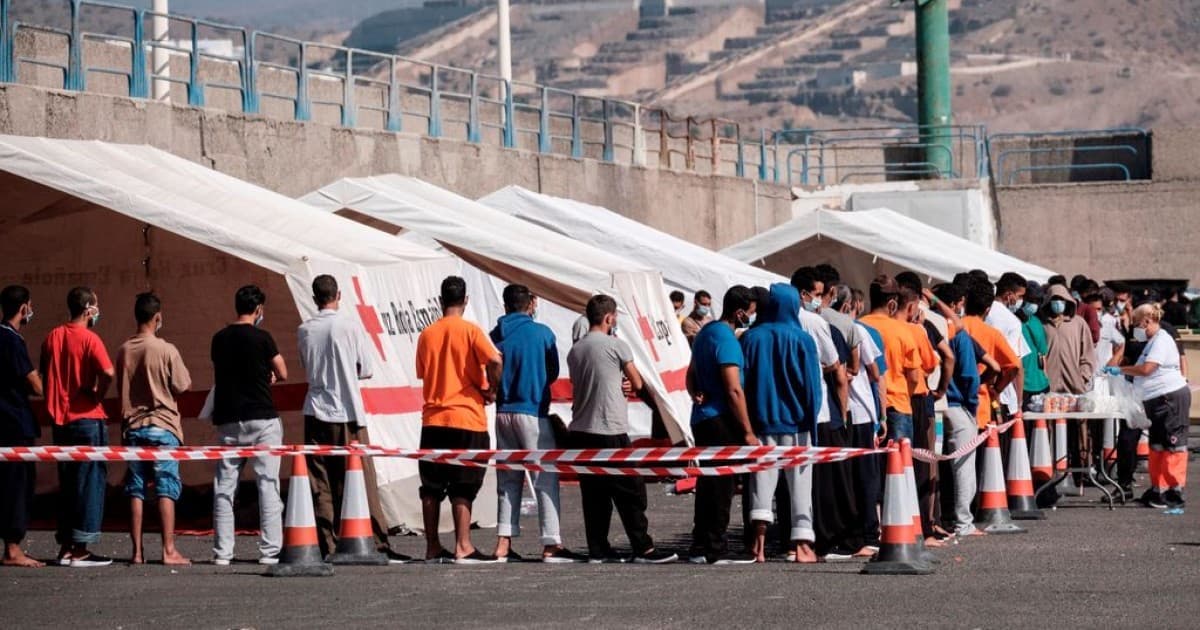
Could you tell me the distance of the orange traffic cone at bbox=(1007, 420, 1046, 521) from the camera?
52.5 ft

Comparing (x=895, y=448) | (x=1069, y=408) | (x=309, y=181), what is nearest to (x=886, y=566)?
(x=895, y=448)

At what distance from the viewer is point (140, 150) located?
1697cm

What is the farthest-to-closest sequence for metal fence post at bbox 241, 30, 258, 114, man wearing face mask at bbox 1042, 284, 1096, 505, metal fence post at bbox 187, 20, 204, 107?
1. metal fence post at bbox 241, 30, 258, 114
2. metal fence post at bbox 187, 20, 204, 107
3. man wearing face mask at bbox 1042, 284, 1096, 505

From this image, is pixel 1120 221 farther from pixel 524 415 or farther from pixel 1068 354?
pixel 524 415

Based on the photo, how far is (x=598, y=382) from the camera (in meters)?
13.2

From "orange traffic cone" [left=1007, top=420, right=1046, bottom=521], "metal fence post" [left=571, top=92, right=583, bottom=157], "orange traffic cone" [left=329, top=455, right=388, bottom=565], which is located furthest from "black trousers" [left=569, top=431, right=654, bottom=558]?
"metal fence post" [left=571, top=92, right=583, bottom=157]

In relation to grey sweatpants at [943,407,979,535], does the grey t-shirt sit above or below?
above

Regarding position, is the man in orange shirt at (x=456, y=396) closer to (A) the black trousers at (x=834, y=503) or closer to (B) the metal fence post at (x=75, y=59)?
(A) the black trousers at (x=834, y=503)

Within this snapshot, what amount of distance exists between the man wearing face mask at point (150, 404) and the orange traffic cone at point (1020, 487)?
6.28 metres

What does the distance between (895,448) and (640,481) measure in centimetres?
176

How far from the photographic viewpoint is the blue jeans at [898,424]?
1374cm

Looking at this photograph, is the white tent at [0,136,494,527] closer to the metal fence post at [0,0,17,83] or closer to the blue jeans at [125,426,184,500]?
the metal fence post at [0,0,17,83]

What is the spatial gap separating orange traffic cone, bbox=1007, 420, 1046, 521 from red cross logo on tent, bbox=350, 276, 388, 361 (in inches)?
185

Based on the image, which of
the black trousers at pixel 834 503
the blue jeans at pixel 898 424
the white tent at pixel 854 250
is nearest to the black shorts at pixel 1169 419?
the blue jeans at pixel 898 424
